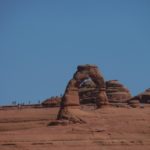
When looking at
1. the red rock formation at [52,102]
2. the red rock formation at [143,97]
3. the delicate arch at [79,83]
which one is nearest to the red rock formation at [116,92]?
the red rock formation at [143,97]

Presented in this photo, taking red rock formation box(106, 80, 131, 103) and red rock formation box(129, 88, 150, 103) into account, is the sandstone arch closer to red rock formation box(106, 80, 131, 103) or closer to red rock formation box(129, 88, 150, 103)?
red rock formation box(106, 80, 131, 103)

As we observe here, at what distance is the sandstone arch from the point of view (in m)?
41.0

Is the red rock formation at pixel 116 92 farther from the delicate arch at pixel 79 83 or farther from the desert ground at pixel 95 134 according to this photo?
the desert ground at pixel 95 134

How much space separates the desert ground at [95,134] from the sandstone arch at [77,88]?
952mm

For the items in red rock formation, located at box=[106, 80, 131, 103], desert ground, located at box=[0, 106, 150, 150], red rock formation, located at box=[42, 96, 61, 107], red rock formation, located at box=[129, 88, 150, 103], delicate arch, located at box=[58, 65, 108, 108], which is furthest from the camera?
red rock formation, located at box=[42, 96, 61, 107]

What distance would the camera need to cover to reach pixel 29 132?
A: 121 ft

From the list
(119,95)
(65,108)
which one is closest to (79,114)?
(65,108)

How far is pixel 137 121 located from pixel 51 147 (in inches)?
282

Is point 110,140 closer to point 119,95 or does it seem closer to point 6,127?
point 6,127

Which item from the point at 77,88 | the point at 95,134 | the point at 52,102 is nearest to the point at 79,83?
the point at 77,88

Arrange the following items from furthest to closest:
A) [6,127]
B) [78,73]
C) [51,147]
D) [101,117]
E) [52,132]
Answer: [6,127], [78,73], [101,117], [52,132], [51,147]

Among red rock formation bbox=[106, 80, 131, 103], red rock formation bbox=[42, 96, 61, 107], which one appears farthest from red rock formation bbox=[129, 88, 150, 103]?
red rock formation bbox=[42, 96, 61, 107]

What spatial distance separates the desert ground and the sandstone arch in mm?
952

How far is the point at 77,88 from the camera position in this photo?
4219 cm
